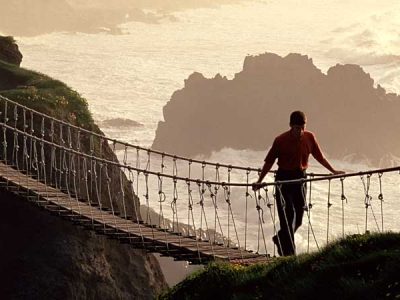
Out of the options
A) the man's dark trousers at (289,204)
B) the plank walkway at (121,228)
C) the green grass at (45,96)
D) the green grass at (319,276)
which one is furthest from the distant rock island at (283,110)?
the green grass at (319,276)

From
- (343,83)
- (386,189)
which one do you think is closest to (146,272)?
(386,189)

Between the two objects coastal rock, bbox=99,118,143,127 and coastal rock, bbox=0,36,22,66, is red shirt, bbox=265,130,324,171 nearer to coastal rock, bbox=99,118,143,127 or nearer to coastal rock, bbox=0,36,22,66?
coastal rock, bbox=0,36,22,66

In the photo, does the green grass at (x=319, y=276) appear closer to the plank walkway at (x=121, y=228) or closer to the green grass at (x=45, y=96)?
the plank walkway at (x=121, y=228)

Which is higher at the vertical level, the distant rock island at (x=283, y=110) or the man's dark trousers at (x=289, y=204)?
the man's dark trousers at (x=289, y=204)

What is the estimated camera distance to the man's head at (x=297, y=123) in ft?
42.2

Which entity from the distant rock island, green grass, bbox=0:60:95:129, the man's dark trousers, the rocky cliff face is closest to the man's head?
the man's dark trousers

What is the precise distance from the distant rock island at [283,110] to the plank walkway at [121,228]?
282 feet

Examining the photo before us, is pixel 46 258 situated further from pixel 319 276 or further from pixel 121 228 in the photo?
pixel 319 276

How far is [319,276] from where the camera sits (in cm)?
1040

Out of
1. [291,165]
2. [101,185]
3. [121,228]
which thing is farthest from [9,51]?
[291,165]

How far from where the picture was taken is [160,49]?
417ft

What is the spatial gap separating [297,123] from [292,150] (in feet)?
1.26

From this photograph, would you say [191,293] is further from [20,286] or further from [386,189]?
[386,189]

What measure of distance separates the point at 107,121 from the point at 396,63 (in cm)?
3973
